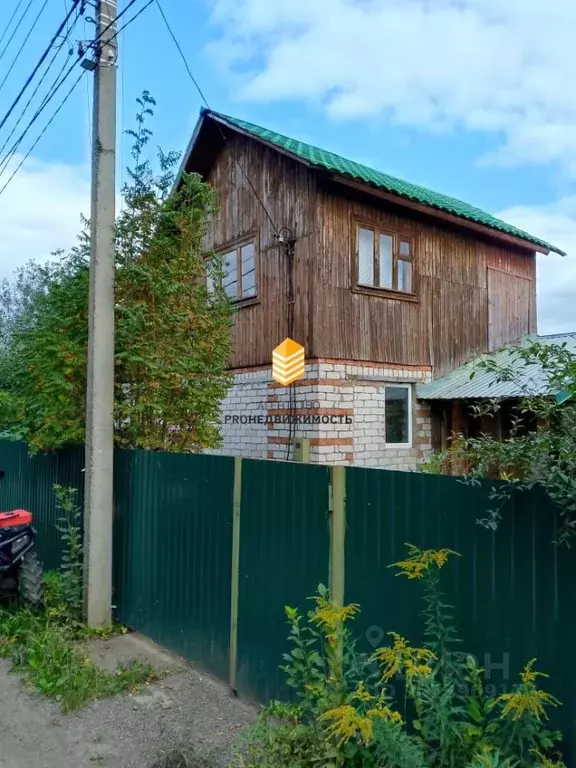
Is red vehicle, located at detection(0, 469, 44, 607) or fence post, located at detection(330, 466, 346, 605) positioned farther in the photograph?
red vehicle, located at detection(0, 469, 44, 607)

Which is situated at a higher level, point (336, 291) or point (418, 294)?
point (418, 294)

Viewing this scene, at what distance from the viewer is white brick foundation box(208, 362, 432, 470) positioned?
10.0m

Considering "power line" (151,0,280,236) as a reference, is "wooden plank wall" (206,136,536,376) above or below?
below

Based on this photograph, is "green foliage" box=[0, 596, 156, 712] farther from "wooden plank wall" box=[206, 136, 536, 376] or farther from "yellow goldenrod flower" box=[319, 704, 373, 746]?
"wooden plank wall" box=[206, 136, 536, 376]

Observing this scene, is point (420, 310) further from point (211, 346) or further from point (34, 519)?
point (34, 519)

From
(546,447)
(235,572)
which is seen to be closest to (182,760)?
(235,572)

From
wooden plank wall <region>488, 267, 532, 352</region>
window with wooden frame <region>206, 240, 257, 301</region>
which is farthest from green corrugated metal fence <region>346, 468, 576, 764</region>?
wooden plank wall <region>488, 267, 532, 352</region>

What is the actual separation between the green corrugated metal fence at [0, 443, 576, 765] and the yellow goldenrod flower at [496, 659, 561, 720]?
108mm

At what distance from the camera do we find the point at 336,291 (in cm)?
1016

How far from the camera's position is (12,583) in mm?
5867

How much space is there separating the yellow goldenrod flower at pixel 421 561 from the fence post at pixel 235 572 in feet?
5.23

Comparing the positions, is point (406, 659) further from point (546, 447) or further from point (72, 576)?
point (72, 576)

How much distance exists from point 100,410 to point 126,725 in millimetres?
2748

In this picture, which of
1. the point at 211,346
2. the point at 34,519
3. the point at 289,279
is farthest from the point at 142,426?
the point at 289,279
